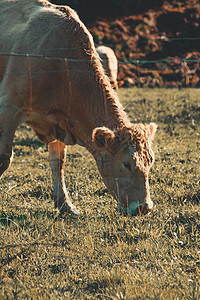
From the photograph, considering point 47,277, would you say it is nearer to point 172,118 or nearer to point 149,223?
point 149,223

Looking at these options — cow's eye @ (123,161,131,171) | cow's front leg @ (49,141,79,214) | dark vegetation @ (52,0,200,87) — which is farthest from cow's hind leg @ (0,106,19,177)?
dark vegetation @ (52,0,200,87)

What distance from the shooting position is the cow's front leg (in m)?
5.67

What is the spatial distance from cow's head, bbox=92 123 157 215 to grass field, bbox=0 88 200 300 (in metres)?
0.26

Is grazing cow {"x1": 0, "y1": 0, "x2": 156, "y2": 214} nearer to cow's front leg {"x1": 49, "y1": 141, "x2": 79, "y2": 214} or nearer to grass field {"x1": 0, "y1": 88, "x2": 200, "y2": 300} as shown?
grass field {"x1": 0, "y1": 88, "x2": 200, "y2": 300}

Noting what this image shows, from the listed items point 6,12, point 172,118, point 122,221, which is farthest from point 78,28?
point 172,118

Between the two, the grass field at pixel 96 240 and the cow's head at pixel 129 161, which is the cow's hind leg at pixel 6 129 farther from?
the cow's head at pixel 129 161

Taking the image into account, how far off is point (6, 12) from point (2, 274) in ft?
11.7

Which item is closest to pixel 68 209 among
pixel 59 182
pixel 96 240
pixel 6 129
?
pixel 59 182

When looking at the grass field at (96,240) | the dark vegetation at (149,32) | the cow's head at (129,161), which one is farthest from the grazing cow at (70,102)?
the dark vegetation at (149,32)

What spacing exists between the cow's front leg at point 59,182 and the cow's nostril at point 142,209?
3.40ft

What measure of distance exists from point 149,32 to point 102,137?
18.5 meters

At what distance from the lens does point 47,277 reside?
12.5 feet

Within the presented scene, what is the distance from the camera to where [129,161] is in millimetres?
4715

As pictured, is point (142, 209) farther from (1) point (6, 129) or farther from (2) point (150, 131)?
(1) point (6, 129)
